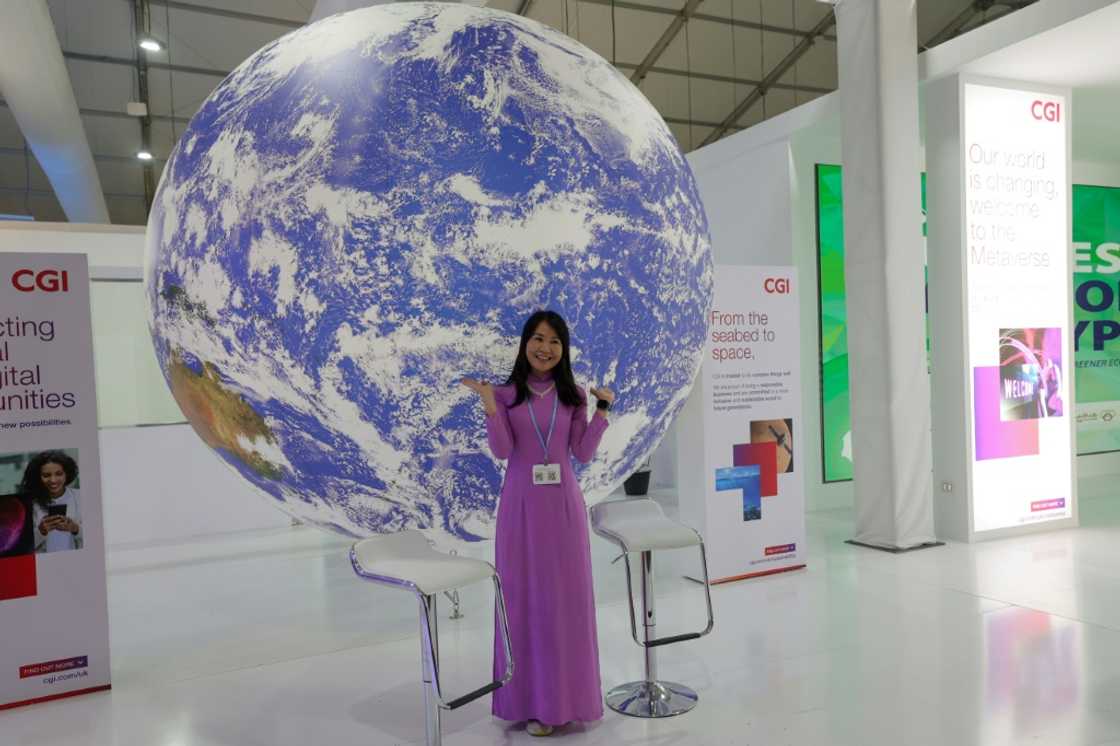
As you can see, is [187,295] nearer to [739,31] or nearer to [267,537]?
[267,537]

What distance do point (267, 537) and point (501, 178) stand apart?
6057 mm

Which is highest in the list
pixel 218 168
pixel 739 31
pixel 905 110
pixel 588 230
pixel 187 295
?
pixel 739 31

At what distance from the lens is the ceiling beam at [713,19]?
12.3 m

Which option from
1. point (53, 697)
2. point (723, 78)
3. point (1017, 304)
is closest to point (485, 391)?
point (53, 697)

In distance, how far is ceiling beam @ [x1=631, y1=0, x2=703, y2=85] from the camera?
42.3 feet

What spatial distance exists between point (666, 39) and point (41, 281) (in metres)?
11.4

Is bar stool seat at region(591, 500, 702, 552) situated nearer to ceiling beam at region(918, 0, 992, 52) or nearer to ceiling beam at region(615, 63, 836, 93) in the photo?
ceiling beam at region(615, 63, 836, 93)

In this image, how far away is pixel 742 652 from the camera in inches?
168

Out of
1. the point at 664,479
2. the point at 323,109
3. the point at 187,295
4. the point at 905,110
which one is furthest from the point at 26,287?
the point at 664,479

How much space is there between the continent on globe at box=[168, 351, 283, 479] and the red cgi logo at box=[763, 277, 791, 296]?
3880mm

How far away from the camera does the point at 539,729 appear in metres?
3.35

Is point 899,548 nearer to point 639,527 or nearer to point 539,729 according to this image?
point 639,527

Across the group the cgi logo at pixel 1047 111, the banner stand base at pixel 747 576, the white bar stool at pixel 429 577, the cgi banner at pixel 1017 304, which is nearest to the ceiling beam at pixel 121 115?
the banner stand base at pixel 747 576

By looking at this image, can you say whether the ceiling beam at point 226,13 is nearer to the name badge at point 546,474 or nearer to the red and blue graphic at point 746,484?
the red and blue graphic at point 746,484
